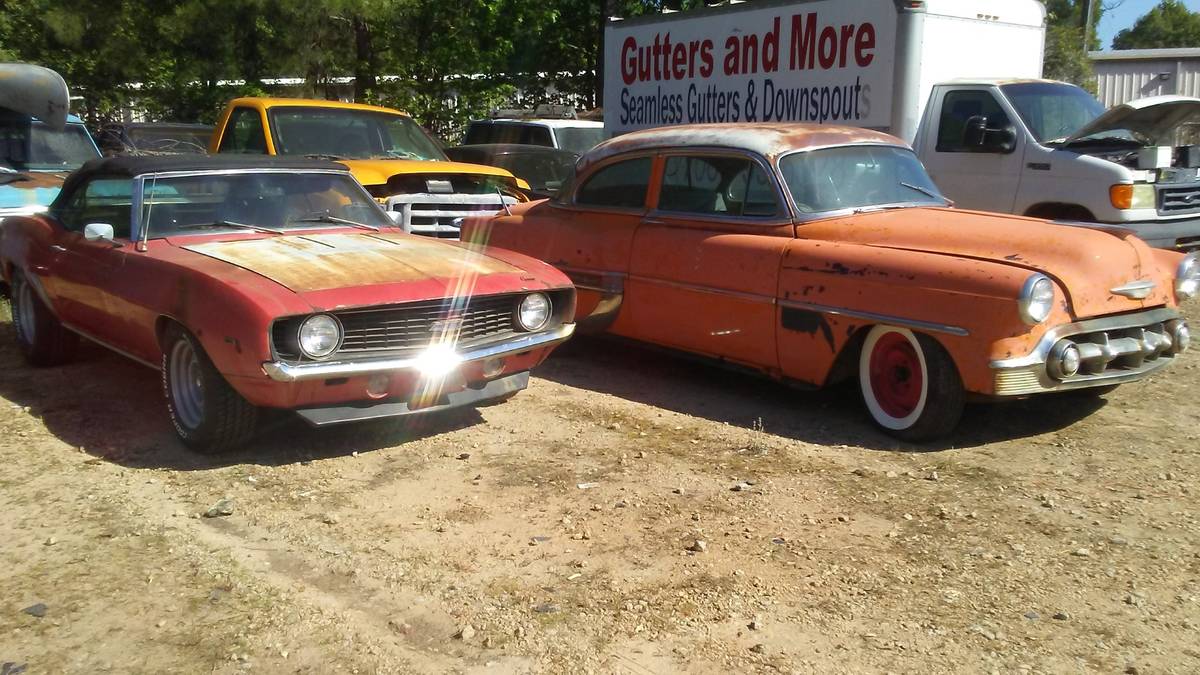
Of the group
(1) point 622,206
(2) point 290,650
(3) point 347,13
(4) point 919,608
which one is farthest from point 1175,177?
(3) point 347,13

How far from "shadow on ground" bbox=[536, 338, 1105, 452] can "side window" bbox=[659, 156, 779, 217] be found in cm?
91

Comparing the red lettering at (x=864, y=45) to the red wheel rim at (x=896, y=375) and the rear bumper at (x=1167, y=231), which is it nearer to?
the rear bumper at (x=1167, y=231)

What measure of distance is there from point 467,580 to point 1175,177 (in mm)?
7923

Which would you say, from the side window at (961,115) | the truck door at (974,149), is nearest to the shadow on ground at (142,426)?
the truck door at (974,149)

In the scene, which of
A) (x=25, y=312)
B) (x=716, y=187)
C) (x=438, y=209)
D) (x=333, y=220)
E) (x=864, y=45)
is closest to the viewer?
(x=333, y=220)

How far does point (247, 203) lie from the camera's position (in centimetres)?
604

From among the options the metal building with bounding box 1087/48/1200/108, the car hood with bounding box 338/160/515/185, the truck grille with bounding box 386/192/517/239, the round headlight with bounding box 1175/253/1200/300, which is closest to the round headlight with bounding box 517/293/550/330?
the truck grille with bounding box 386/192/517/239

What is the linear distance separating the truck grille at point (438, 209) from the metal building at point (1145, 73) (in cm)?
2035

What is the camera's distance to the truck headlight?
881 centimetres

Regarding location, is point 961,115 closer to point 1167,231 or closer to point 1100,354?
point 1167,231

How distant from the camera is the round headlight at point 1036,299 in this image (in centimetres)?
494

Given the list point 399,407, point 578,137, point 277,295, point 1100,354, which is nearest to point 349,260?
point 277,295

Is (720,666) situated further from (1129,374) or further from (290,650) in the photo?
(1129,374)

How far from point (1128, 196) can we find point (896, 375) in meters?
4.41
